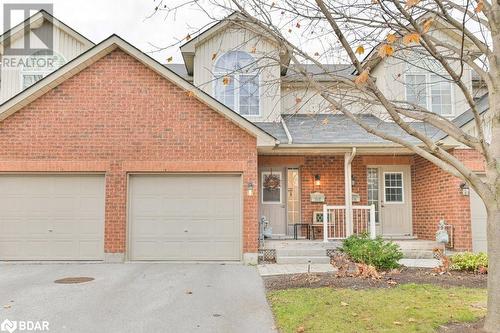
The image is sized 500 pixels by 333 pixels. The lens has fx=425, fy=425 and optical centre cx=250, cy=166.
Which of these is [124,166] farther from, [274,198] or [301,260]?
[301,260]

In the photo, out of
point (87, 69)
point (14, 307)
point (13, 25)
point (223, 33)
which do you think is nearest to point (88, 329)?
point (14, 307)

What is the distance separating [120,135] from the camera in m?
10.5

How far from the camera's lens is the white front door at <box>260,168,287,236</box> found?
42.3 ft

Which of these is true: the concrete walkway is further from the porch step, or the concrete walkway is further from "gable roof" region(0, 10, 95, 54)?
"gable roof" region(0, 10, 95, 54)

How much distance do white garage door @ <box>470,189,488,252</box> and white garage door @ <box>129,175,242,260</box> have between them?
20.1 ft

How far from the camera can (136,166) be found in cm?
1044

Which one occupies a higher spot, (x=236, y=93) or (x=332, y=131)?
(x=236, y=93)

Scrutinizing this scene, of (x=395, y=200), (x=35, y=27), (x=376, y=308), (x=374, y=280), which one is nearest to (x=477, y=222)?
(x=395, y=200)

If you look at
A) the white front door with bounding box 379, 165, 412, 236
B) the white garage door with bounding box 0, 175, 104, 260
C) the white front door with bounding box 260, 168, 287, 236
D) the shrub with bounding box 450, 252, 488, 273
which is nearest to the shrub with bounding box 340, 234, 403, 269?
the shrub with bounding box 450, 252, 488, 273

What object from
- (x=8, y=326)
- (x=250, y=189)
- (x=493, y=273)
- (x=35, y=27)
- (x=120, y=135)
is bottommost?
(x=8, y=326)

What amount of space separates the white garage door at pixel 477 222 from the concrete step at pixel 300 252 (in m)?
4.06

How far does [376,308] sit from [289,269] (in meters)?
3.73

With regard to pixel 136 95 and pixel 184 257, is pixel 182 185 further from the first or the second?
pixel 136 95

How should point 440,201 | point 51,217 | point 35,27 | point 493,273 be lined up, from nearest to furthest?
point 493,273
point 51,217
point 440,201
point 35,27
